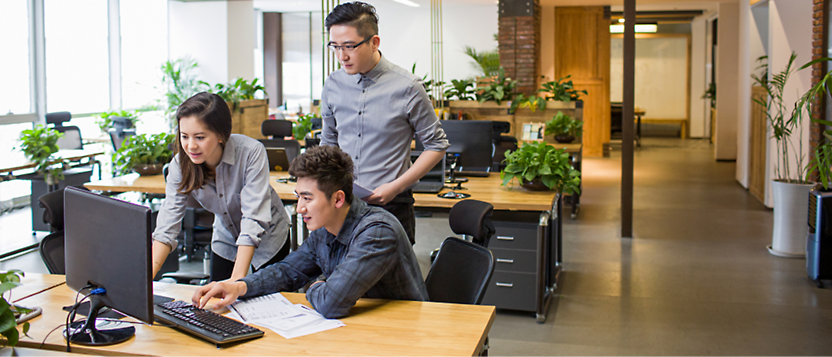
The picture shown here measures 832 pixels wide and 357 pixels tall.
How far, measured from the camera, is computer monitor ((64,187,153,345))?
5.34ft

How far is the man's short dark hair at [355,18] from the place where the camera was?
258 centimetres

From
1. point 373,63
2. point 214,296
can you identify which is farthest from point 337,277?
point 373,63

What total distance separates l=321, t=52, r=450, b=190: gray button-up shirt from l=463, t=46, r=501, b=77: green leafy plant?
33.9ft

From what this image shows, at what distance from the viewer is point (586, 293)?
4793mm

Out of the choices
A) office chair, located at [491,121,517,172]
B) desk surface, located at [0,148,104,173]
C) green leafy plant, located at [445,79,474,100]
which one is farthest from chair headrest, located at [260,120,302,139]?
office chair, located at [491,121,517,172]

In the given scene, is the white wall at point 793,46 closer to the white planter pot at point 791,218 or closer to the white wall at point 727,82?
the white planter pot at point 791,218

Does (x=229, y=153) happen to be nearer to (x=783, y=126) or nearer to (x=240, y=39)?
(x=783, y=126)

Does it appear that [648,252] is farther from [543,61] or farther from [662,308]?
[543,61]

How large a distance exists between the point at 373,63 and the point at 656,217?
225 inches

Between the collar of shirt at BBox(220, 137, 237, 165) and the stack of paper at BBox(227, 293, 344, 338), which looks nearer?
the stack of paper at BBox(227, 293, 344, 338)

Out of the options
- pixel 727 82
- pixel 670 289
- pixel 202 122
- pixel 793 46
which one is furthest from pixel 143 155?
pixel 727 82

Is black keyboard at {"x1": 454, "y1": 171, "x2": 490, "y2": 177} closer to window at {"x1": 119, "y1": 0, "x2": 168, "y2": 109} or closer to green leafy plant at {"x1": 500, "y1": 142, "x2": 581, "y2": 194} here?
green leafy plant at {"x1": 500, "y1": 142, "x2": 581, "y2": 194}

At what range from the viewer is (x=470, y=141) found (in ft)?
15.9

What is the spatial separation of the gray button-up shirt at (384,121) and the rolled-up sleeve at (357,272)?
0.87 meters
